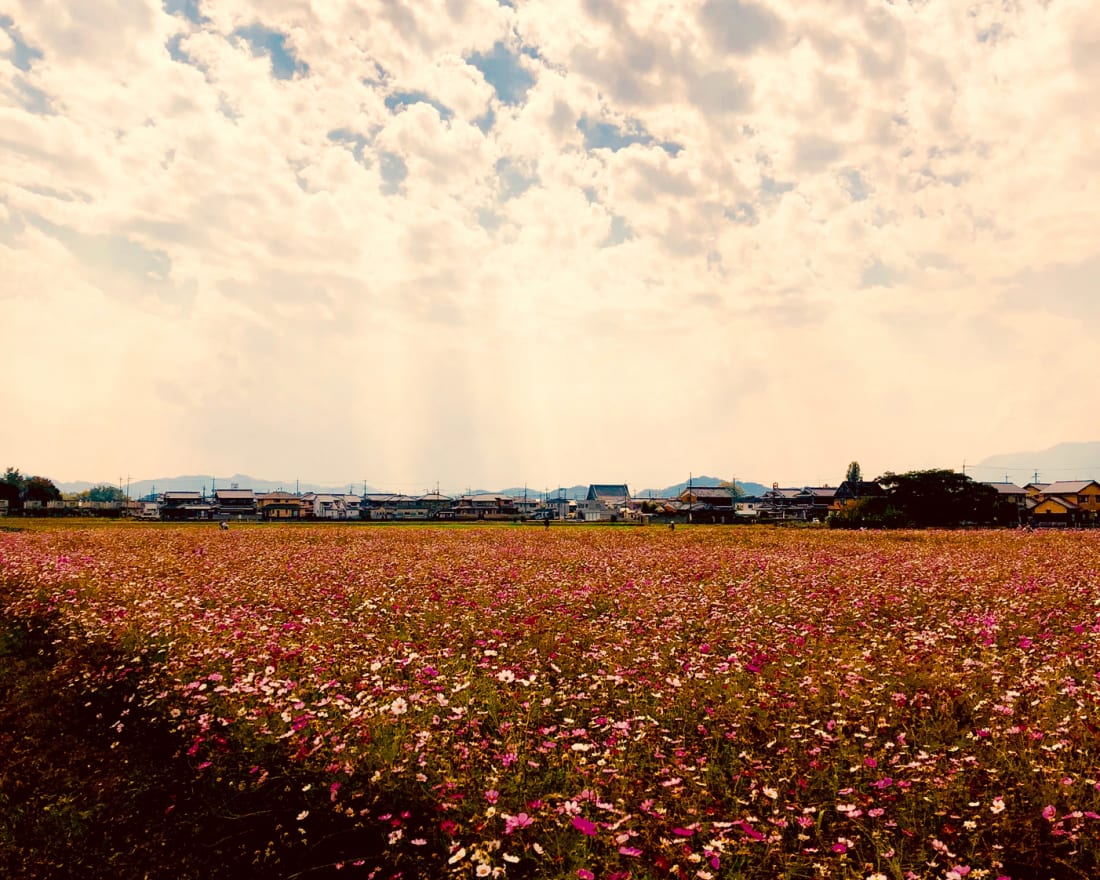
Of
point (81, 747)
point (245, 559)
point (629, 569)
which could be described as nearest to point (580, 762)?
point (81, 747)

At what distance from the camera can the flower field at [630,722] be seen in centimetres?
530

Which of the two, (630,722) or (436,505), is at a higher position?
(630,722)

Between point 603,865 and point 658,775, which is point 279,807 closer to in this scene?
point 603,865

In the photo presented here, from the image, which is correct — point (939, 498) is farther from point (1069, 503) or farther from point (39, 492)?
point (39, 492)

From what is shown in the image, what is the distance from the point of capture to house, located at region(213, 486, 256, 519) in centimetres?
13912

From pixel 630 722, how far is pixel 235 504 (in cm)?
15709

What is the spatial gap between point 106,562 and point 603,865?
67.0 ft

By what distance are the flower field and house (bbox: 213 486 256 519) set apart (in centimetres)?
13625

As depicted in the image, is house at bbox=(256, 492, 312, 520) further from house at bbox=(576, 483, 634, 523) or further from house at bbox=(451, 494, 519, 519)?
house at bbox=(576, 483, 634, 523)

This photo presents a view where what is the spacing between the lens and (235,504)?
146500mm

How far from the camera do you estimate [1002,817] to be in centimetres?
552

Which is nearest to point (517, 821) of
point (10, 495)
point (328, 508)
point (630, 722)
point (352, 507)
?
point (630, 722)

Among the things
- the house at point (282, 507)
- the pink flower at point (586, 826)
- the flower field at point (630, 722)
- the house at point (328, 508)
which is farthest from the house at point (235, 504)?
the pink flower at point (586, 826)

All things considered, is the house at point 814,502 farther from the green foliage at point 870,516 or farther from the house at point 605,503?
the green foliage at point 870,516
